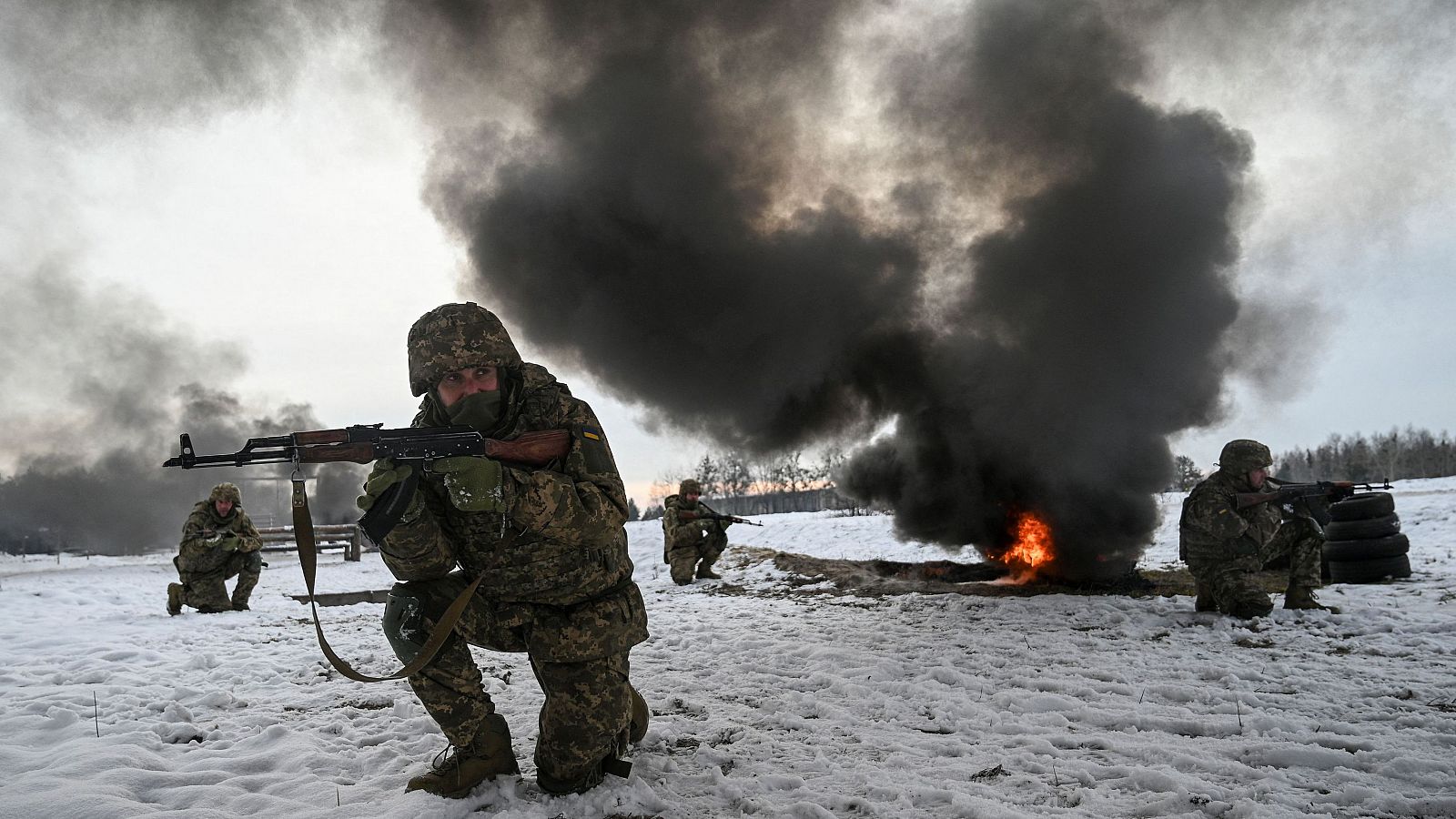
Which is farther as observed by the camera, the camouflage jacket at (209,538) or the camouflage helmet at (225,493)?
the camouflage helmet at (225,493)

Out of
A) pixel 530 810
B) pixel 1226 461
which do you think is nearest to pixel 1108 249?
pixel 1226 461

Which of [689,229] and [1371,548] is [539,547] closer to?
[689,229]

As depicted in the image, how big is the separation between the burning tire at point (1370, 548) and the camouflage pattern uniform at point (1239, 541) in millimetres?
2748

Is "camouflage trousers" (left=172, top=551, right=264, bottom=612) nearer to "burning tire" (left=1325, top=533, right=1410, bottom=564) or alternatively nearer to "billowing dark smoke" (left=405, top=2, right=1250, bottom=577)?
"billowing dark smoke" (left=405, top=2, right=1250, bottom=577)

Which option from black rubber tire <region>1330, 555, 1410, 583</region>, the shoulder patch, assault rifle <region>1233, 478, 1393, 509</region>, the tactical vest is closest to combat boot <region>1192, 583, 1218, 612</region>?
assault rifle <region>1233, 478, 1393, 509</region>

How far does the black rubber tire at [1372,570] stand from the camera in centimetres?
890

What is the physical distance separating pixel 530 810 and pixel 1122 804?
235 centimetres

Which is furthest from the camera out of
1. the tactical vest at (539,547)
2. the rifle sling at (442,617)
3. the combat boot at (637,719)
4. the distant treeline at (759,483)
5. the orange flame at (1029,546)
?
the distant treeline at (759,483)

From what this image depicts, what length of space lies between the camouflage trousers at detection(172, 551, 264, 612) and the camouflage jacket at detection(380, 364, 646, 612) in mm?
7700

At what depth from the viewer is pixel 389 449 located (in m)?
3.10

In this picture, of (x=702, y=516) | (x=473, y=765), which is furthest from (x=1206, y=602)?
(x=702, y=516)

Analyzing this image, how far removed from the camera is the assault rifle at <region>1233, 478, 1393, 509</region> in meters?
6.87

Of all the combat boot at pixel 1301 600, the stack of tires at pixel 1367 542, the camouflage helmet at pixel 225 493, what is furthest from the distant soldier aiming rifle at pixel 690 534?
the stack of tires at pixel 1367 542

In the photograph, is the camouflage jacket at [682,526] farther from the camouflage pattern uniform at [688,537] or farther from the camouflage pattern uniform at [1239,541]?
the camouflage pattern uniform at [1239,541]
